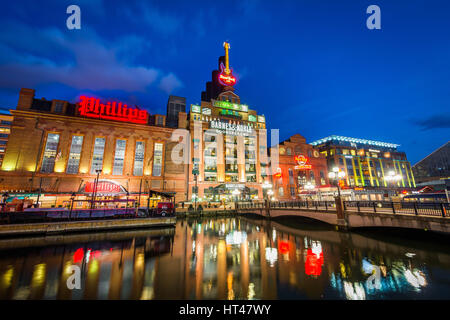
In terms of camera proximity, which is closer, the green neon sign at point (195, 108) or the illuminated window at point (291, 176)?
the green neon sign at point (195, 108)

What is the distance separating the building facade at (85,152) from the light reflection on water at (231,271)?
79.8 feet

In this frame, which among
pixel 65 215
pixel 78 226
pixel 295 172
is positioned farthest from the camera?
pixel 295 172

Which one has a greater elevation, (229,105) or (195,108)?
(229,105)

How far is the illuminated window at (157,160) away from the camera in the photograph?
162 feet

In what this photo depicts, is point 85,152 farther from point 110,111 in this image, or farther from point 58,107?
point 58,107

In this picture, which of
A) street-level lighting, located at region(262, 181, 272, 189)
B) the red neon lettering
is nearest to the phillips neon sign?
street-level lighting, located at region(262, 181, 272, 189)

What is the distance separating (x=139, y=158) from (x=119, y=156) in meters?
4.94

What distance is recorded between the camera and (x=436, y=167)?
65.8 m

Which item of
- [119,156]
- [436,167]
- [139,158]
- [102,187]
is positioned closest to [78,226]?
[102,187]

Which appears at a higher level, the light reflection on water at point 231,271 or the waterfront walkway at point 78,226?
the waterfront walkway at point 78,226

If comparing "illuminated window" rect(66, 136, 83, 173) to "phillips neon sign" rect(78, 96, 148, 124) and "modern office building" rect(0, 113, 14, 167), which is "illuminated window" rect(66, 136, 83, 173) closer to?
"phillips neon sign" rect(78, 96, 148, 124)

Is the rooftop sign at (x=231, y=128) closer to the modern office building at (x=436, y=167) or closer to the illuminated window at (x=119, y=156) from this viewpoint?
the illuminated window at (x=119, y=156)

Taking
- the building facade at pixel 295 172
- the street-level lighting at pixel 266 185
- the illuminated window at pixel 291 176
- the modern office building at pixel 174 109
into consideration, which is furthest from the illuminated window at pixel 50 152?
the illuminated window at pixel 291 176
